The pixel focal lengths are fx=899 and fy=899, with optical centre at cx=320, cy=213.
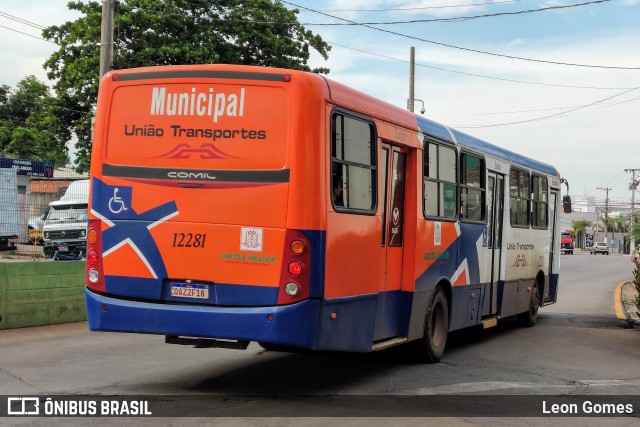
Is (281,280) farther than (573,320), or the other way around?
(573,320)

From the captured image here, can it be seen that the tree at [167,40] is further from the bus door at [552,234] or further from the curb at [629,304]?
the bus door at [552,234]

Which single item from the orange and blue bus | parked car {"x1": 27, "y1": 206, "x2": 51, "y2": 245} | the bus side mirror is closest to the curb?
the bus side mirror

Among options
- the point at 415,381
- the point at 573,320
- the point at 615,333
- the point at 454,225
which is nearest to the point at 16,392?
the point at 415,381

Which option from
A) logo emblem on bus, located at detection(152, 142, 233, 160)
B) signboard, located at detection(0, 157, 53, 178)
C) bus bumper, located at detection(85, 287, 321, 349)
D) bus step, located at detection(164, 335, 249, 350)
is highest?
signboard, located at detection(0, 157, 53, 178)

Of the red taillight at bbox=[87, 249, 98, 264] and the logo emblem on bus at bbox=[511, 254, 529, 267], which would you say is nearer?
the red taillight at bbox=[87, 249, 98, 264]

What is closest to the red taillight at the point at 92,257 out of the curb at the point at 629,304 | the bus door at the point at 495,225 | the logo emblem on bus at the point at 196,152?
the logo emblem on bus at the point at 196,152

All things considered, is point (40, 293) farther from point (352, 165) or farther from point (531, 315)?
point (531, 315)

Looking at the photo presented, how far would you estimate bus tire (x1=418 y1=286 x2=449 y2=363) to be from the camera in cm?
1132

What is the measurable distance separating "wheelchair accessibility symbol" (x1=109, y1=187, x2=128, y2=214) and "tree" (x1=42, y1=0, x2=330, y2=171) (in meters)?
28.8

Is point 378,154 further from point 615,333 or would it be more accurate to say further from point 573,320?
point 573,320

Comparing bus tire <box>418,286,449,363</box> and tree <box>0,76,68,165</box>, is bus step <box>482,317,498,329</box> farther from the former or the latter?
tree <box>0,76,68,165</box>

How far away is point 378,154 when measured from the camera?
9695mm

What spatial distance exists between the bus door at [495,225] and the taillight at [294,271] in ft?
20.7

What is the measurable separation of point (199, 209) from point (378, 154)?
2.20 meters
